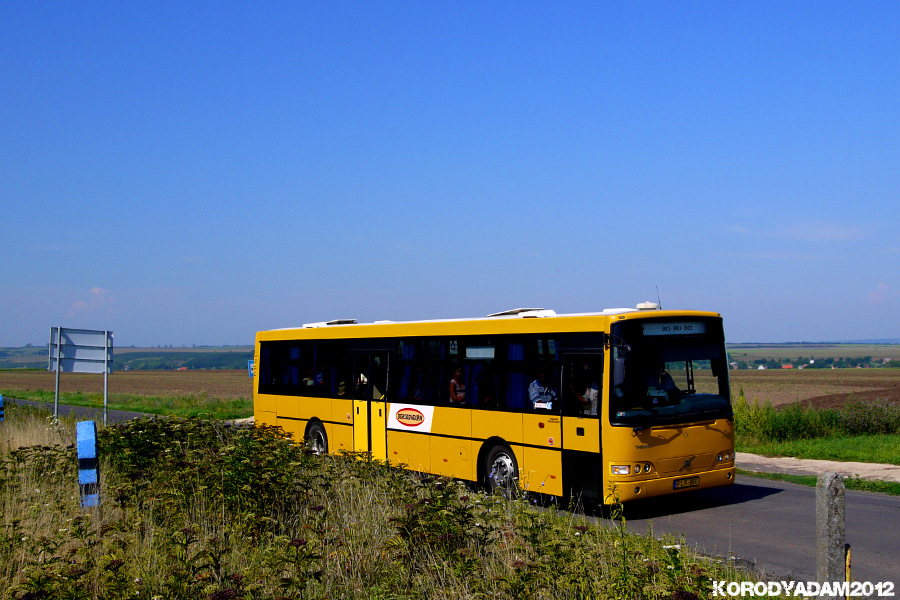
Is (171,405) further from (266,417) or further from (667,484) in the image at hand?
(667,484)

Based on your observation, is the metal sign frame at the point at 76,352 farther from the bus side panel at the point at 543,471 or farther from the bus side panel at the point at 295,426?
the bus side panel at the point at 543,471

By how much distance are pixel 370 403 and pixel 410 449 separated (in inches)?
59.5

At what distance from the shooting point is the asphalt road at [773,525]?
8461 mm

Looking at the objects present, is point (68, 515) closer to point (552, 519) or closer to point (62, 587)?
point (62, 587)

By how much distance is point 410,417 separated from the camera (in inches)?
565

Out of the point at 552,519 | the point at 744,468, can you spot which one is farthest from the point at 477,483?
the point at 744,468

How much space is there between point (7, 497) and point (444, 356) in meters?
6.65

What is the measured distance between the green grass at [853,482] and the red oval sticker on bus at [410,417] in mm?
6342

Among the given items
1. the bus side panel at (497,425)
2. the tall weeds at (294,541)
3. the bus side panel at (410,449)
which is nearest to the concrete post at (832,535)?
the tall weeds at (294,541)

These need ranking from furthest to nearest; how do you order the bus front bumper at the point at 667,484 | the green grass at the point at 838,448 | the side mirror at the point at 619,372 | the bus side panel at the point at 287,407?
the bus side panel at the point at 287,407 → the green grass at the point at 838,448 → the side mirror at the point at 619,372 → the bus front bumper at the point at 667,484

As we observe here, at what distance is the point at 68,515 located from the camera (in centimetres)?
855

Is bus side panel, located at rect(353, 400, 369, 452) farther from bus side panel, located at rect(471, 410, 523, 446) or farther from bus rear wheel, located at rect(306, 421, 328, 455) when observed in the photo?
bus side panel, located at rect(471, 410, 523, 446)

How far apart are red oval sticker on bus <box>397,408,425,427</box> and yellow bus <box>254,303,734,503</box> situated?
0.04 m

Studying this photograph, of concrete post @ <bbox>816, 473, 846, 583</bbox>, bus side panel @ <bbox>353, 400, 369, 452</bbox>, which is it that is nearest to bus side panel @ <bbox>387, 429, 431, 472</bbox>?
bus side panel @ <bbox>353, 400, 369, 452</bbox>
